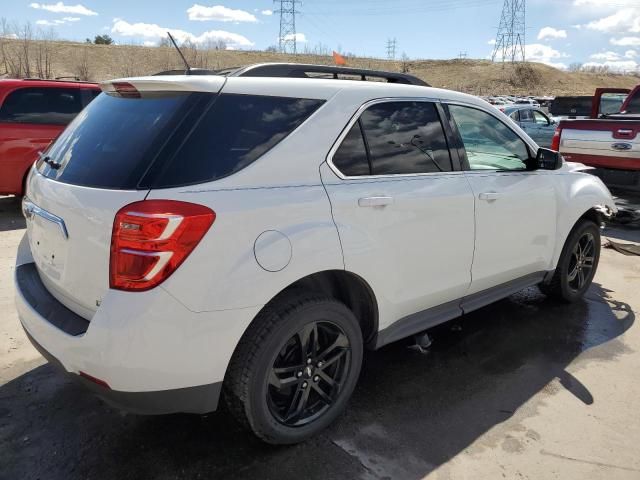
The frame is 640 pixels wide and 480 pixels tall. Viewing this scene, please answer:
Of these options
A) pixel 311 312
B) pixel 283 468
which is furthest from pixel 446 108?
pixel 283 468

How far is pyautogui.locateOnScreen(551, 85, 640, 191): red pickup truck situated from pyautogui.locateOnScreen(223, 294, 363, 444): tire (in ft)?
21.6

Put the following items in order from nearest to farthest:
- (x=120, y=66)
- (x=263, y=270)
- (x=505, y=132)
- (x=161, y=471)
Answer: (x=263, y=270) → (x=161, y=471) → (x=505, y=132) → (x=120, y=66)

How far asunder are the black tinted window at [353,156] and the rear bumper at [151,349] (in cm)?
89

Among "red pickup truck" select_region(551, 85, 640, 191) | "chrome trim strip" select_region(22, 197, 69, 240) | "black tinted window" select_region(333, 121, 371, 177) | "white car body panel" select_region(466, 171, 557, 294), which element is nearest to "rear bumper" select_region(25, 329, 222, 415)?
"chrome trim strip" select_region(22, 197, 69, 240)

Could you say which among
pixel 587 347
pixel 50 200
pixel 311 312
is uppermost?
pixel 50 200

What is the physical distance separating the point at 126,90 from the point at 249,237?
3.45ft

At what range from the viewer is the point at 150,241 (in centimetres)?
204

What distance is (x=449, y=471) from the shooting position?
2521 millimetres

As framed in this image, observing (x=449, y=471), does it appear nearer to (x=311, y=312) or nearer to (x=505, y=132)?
(x=311, y=312)

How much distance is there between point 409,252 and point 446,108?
106 cm

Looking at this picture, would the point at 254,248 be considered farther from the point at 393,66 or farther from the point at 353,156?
the point at 393,66

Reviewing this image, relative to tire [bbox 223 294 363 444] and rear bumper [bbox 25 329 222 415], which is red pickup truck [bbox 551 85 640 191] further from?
rear bumper [bbox 25 329 222 415]

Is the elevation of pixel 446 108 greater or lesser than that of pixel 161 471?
greater

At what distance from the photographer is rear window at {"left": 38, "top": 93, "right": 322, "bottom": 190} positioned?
2193 millimetres
